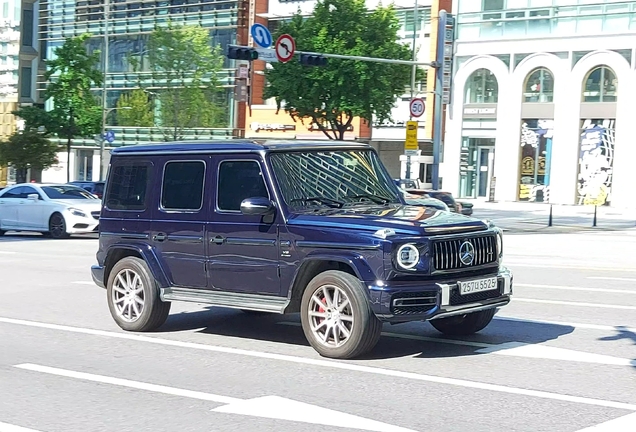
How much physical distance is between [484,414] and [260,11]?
6541 centimetres

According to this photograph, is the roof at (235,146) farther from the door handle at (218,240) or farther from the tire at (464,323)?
the tire at (464,323)

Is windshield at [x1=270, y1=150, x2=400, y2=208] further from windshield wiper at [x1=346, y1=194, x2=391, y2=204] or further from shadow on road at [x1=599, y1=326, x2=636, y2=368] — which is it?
shadow on road at [x1=599, y1=326, x2=636, y2=368]

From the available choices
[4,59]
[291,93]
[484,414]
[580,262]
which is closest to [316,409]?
[484,414]

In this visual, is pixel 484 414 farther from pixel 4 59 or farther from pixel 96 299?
pixel 4 59

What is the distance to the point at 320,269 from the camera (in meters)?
8.88

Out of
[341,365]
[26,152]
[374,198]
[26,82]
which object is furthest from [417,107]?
[26,82]

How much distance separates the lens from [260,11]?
230ft

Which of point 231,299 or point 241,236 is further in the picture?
point 231,299

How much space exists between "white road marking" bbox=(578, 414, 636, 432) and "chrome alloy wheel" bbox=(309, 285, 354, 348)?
2649 mm

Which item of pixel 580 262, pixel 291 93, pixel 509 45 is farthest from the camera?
pixel 509 45

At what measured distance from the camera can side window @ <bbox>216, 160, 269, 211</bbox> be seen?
9367 millimetres

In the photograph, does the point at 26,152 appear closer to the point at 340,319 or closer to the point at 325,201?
the point at 325,201

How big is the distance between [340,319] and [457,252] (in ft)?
3.60

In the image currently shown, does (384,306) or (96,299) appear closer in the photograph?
(384,306)
